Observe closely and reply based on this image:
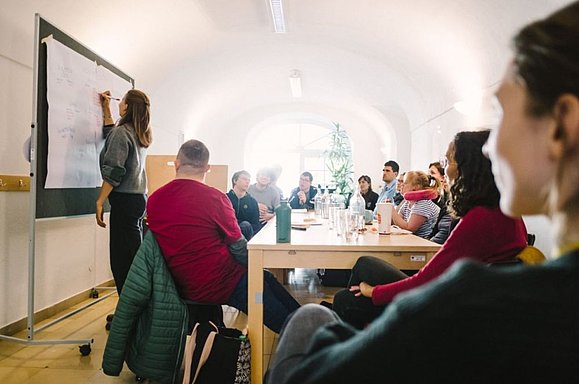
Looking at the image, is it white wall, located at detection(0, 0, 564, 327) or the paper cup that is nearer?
the paper cup

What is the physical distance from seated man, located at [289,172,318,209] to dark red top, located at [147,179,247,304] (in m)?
3.77

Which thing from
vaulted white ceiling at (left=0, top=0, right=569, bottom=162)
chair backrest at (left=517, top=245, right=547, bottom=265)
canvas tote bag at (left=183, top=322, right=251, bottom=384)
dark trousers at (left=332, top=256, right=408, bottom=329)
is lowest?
canvas tote bag at (left=183, top=322, right=251, bottom=384)

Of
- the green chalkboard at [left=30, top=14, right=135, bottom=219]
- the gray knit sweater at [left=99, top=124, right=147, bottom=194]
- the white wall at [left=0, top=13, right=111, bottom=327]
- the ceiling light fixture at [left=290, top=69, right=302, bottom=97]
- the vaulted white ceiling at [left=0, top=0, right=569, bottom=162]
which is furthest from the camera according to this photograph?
the ceiling light fixture at [left=290, top=69, right=302, bottom=97]

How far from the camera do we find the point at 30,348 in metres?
2.44

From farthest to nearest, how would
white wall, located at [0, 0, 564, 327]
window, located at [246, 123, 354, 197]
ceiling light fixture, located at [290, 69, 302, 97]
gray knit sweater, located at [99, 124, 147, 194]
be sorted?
window, located at [246, 123, 354, 197]
ceiling light fixture, located at [290, 69, 302, 97]
white wall, located at [0, 0, 564, 327]
gray knit sweater, located at [99, 124, 147, 194]

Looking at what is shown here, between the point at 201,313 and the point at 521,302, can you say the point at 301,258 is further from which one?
the point at 521,302

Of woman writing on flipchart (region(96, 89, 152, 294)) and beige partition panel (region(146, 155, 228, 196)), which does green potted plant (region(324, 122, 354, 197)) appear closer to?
beige partition panel (region(146, 155, 228, 196))

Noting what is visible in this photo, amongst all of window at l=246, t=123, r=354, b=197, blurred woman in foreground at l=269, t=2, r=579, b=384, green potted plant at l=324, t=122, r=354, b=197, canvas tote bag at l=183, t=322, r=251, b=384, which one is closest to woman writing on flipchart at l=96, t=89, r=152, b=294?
canvas tote bag at l=183, t=322, r=251, b=384

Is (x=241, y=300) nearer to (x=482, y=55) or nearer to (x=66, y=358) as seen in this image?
(x=66, y=358)

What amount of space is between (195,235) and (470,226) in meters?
1.13

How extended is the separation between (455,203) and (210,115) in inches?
266

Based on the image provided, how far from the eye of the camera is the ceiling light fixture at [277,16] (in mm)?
4020

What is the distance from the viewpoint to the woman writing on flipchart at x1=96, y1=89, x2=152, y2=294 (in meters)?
2.42

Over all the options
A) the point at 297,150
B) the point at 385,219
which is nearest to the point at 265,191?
the point at 385,219
